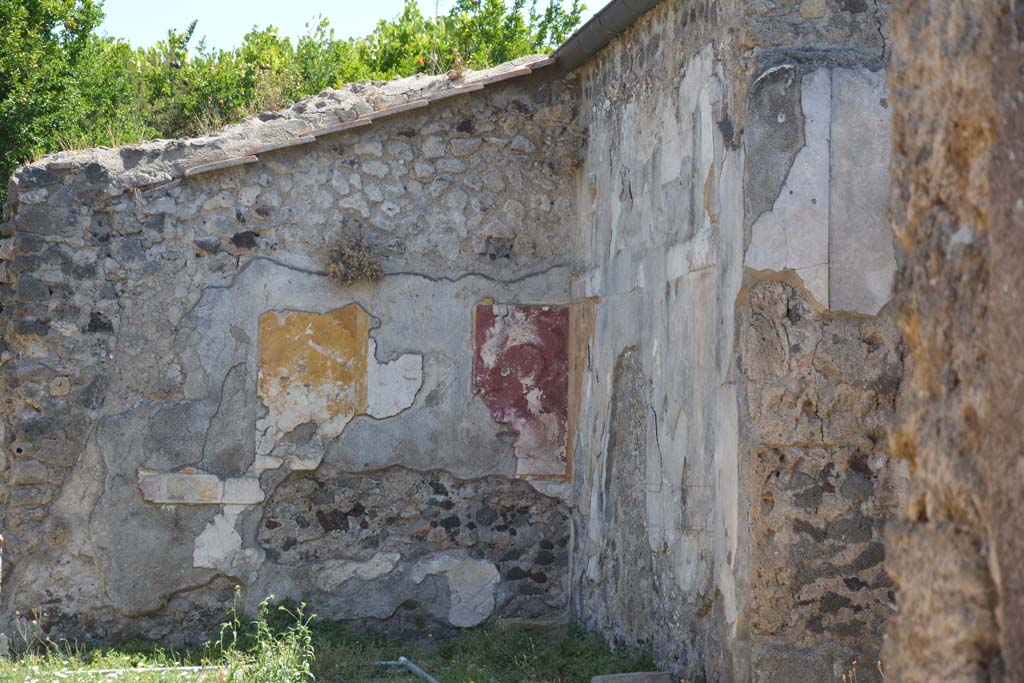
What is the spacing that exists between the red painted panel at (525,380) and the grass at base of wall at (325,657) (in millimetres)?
1194

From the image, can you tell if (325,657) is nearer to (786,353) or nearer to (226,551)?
(226,551)

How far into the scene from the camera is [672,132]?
6266 millimetres

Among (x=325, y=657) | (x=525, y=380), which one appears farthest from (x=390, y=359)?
(x=325, y=657)

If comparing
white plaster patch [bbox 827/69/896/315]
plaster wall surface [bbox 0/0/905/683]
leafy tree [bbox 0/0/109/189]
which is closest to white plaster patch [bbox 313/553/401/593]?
plaster wall surface [bbox 0/0/905/683]

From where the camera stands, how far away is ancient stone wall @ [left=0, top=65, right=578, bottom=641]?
7.30m

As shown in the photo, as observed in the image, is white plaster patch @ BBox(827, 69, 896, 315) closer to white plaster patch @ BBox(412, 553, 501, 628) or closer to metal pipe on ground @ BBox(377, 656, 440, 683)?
metal pipe on ground @ BBox(377, 656, 440, 683)

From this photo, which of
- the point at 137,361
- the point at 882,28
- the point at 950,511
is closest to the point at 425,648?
the point at 137,361

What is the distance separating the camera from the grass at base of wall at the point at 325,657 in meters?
6.17

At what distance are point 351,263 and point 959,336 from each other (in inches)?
220

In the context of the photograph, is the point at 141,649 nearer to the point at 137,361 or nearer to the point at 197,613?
the point at 197,613

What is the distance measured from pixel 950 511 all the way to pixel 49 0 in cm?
1300

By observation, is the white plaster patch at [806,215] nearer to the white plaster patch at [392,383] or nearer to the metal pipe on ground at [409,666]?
the metal pipe on ground at [409,666]

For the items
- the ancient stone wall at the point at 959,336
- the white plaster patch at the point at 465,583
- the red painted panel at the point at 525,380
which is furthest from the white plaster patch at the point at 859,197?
the white plaster patch at the point at 465,583

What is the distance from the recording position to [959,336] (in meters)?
2.48
